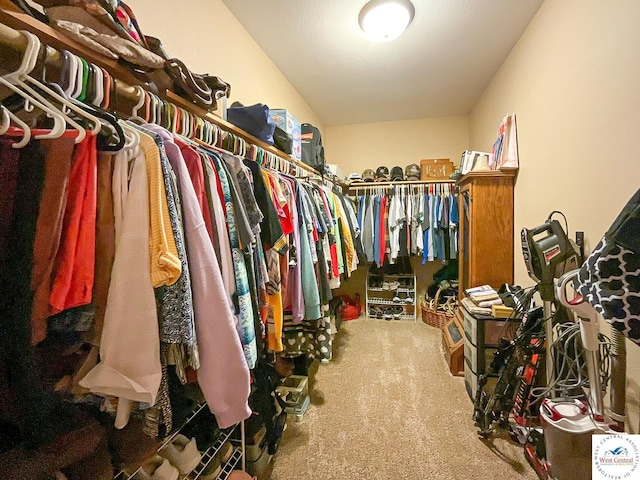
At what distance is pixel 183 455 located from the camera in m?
1.03

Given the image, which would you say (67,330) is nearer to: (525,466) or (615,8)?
(525,466)

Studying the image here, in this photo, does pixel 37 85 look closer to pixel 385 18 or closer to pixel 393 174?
pixel 385 18

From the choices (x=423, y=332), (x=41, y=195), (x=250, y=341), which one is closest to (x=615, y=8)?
(x=250, y=341)

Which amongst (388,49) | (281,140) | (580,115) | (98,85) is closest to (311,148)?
(281,140)

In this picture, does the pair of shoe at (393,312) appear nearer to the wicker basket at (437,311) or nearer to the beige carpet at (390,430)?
the wicker basket at (437,311)

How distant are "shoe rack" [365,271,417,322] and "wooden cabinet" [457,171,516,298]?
1.35 meters

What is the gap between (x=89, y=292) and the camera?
0.61 meters

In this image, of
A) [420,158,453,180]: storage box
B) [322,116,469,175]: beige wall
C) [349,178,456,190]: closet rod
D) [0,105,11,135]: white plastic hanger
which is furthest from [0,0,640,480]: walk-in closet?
[322,116,469,175]: beige wall

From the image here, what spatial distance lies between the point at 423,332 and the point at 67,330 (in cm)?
313

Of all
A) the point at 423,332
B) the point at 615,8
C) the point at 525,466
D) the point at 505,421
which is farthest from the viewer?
the point at 423,332

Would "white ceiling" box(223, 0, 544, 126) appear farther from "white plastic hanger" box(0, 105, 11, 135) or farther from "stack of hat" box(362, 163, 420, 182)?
"white plastic hanger" box(0, 105, 11, 135)

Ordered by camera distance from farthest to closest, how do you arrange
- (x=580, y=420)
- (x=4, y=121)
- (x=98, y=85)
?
(x=580, y=420)
(x=98, y=85)
(x=4, y=121)

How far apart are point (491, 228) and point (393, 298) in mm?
1681

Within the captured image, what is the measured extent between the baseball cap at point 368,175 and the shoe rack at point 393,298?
1163 mm
